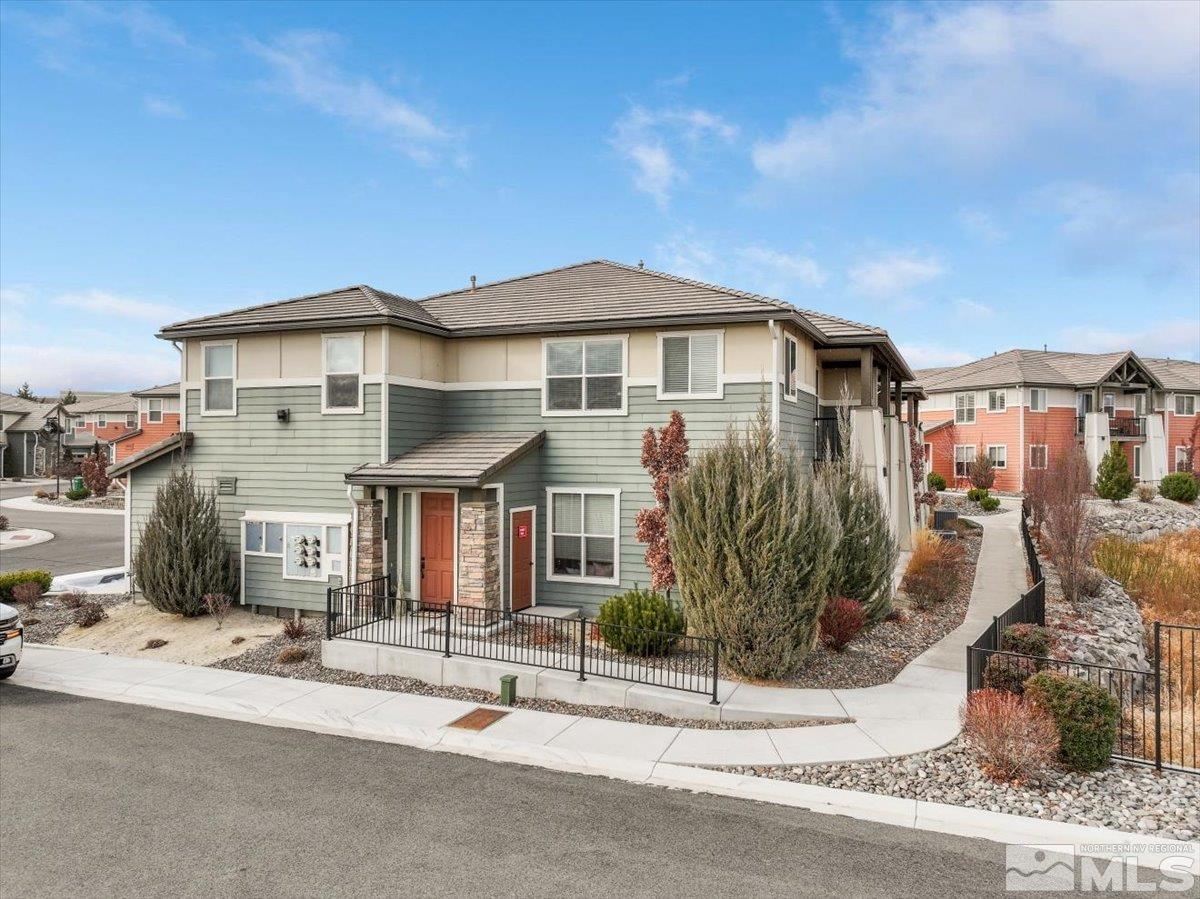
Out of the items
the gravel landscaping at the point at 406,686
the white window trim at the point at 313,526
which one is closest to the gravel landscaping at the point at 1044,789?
the gravel landscaping at the point at 406,686

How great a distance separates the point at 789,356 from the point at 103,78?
1826 cm

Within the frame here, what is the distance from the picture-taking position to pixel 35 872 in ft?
20.2

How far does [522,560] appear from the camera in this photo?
51.5 feet

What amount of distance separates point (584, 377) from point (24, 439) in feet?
248

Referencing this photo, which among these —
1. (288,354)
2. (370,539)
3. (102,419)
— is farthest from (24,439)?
(370,539)

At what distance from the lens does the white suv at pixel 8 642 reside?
11.8 meters

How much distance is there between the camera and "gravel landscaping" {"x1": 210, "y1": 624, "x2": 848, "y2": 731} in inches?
Answer: 391

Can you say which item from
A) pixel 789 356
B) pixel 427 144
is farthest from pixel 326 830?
pixel 427 144

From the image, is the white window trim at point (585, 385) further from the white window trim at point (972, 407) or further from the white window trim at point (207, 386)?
the white window trim at point (972, 407)

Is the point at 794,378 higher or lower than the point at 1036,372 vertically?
lower

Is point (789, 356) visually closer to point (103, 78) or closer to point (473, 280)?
point (473, 280)

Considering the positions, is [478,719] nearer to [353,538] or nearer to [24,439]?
[353,538]

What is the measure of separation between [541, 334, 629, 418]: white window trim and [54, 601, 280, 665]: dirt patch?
25.1 ft

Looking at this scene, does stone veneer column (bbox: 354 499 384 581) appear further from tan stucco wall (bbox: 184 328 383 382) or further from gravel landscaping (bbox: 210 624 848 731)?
tan stucco wall (bbox: 184 328 383 382)
